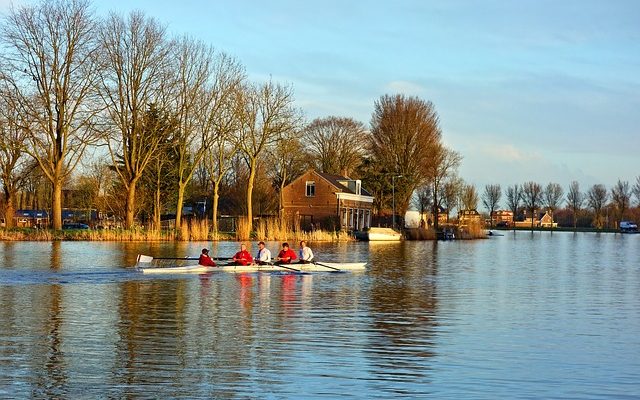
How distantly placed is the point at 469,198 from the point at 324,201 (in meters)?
32.3

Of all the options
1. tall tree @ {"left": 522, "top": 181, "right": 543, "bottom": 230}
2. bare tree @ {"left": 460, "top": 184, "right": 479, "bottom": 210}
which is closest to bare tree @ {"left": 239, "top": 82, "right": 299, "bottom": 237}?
bare tree @ {"left": 460, "top": 184, "right": 479, "bottom": 210}

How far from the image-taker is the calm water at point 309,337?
12.1m

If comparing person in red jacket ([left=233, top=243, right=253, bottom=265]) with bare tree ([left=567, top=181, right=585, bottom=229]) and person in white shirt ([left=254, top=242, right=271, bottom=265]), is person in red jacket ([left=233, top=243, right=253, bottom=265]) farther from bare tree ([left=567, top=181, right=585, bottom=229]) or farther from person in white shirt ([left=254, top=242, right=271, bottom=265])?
bare tree ([left=567, top=181, right=585, bottom=229])

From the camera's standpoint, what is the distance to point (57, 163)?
52656 mm

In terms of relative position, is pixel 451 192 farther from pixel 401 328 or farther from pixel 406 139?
pixel 401 328

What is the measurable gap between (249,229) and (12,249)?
24.3 m

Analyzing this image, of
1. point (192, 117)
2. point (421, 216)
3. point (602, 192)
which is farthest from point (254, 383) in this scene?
point (602, 192)

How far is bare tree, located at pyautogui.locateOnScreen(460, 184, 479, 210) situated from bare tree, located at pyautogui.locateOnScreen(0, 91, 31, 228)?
192 feet

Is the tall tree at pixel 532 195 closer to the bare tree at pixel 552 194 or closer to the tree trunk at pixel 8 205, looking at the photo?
Answer: the bare tree at pixel 552 194

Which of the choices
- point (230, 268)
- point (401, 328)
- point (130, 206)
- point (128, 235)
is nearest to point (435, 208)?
point (130, 206)

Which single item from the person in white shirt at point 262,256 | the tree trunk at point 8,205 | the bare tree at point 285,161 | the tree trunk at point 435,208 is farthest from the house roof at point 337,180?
the person in white shirt at point 262,256

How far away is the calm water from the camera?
12.1 m

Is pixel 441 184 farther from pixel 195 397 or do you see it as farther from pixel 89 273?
pixel 195 397

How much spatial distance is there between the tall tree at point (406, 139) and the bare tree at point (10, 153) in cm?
3644
